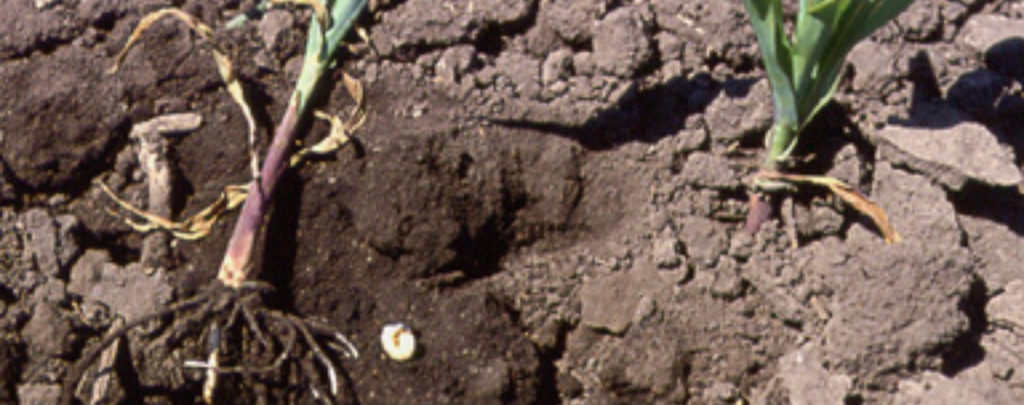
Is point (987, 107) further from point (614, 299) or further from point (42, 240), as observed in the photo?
point (42, 240)

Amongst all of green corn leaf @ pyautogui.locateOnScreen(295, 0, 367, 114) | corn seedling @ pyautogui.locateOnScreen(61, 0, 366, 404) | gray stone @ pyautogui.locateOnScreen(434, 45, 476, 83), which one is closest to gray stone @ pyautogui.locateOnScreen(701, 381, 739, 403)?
corn seedling @ pyautogui.locateOnScreen(61, 0, 366, 404)

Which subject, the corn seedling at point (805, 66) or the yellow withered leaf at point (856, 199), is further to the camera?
the yellow withered leaf at point (856, 199)

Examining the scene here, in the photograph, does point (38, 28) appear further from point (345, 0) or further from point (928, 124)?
point (928, 124)

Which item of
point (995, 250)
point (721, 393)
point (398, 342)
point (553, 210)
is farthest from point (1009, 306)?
point (398, 342)

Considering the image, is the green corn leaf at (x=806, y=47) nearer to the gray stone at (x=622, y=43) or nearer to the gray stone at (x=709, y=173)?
the gray stone at (x=709, y=173)

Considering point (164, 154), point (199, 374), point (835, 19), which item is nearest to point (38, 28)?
point (164, 154)

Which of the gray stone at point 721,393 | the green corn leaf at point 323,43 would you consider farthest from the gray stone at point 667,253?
the green corn leaf at point 323,43

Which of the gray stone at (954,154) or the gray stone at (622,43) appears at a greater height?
the gray stone at (622,43)
